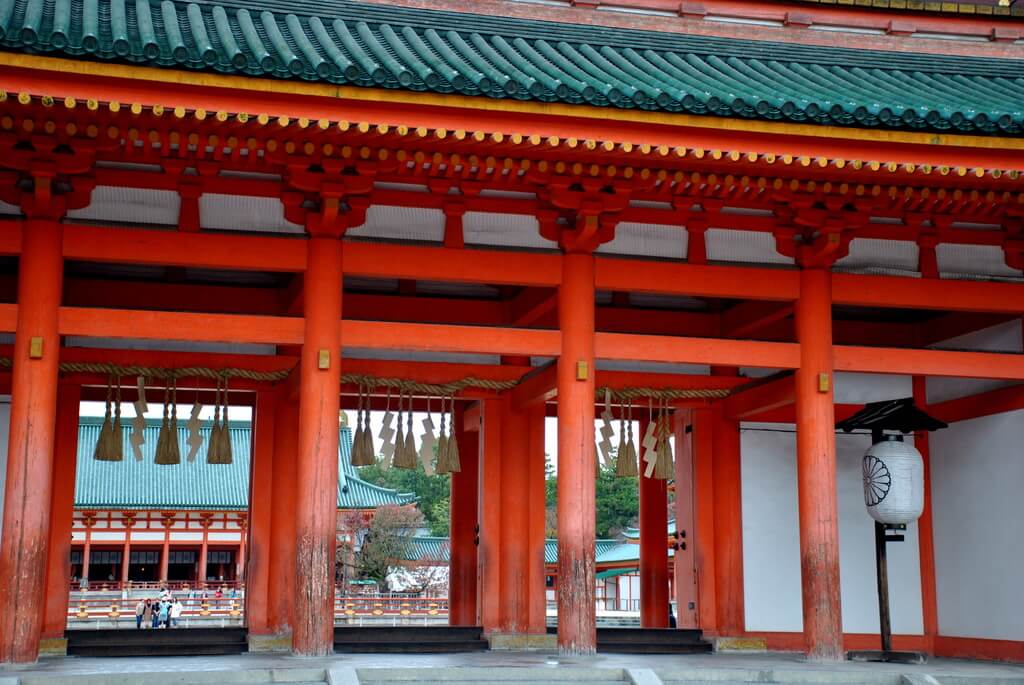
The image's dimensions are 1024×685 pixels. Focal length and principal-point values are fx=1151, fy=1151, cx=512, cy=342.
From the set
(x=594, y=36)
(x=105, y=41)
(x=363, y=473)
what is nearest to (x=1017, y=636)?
(x=594, y=36)

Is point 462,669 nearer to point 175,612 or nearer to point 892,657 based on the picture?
point 892,657

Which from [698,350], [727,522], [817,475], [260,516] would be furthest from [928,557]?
[260,516]

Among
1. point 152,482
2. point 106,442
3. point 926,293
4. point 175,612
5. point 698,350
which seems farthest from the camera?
point 152,482

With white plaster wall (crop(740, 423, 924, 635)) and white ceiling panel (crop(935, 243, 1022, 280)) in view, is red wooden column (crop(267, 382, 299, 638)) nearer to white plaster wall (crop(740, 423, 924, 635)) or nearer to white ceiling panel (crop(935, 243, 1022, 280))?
white plaster wall (crop(740, 423, 924, 635))

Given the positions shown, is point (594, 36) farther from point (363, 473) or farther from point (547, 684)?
point (363, 473)

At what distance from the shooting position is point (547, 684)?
7.31 m

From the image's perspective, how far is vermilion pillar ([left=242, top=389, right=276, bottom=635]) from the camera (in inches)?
396

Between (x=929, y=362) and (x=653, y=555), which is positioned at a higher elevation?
(x=929, y=362)

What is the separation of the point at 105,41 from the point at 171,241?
65.3 inches

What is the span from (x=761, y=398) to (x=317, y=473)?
13.9 ft

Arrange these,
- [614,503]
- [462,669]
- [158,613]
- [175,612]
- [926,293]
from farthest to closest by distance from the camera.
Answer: [614,503]
[175,612]
[158,613]
[926,293]
[462,669]

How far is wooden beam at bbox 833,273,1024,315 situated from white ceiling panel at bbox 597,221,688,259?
1.28 metres

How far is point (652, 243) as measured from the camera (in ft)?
31.1

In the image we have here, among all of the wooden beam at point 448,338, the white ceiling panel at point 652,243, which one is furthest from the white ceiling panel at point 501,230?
the wooden beam at point 448,338
